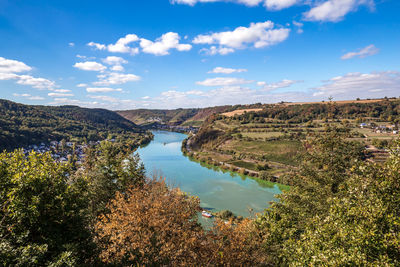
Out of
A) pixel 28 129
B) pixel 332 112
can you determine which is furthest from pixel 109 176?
pixel 332 112

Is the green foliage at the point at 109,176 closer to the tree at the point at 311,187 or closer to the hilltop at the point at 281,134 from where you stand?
the tree at the point at 311,187

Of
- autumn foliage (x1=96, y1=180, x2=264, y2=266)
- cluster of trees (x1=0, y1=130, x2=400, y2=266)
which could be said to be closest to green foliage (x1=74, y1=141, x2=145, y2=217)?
cluster of trees (x1=0, y1=130, x2=400, y2=266)

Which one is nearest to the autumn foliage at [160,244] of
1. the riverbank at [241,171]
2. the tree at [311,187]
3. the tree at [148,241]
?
the tree at [148,241]

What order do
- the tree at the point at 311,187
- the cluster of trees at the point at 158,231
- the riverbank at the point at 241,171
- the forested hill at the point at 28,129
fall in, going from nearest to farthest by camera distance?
the cluster of trees at the point at 158,231 < the tree at the point at 311,187 < the riverbank at the point at 241,171 < the forested hill at the point at 28,129

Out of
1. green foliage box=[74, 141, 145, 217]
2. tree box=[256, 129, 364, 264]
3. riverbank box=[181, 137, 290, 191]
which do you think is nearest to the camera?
tree box=[256, 129, 364, 264]

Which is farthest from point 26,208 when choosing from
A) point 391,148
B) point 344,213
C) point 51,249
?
point 391,148

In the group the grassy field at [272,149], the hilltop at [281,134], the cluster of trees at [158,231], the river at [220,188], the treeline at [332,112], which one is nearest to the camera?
the cluster of trees at [158,231]

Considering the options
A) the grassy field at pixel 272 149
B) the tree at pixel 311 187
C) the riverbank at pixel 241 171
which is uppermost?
the tree at pixel 311 187

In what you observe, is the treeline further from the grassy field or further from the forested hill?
the forested hill

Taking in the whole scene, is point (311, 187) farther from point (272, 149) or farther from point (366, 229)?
point (272, 149)
